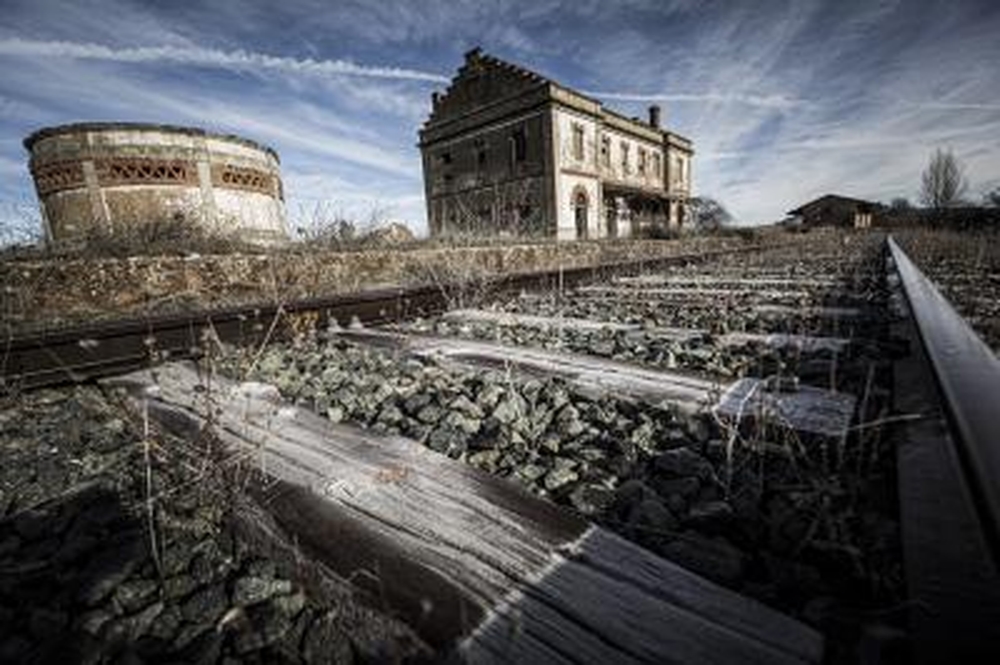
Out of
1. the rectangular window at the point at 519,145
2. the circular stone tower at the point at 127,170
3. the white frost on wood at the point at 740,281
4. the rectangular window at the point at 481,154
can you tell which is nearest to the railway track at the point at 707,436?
the white frost on wood at the point at 740,281

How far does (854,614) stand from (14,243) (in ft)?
25.5

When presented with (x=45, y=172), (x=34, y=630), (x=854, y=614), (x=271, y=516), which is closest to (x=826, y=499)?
(x=854, y=614)

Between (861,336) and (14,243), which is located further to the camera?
(14,243)

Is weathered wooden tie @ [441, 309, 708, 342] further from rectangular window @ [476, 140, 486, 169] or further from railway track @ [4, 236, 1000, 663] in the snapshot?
rectangular window @ [476, 140, 486, 169]

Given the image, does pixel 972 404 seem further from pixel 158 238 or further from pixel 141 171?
pixel 141 171

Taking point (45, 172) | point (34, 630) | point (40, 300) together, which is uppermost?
point (45, 172)

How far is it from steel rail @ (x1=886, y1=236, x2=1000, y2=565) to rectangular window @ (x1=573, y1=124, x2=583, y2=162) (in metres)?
24.2

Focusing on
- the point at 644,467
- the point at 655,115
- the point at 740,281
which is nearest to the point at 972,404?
the point at 644,467

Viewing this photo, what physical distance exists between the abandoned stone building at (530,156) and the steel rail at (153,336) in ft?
55.5

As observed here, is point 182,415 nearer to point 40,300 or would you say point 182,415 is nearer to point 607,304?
point 40,300

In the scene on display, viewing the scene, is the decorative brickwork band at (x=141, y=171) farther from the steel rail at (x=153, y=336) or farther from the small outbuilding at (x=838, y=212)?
the small outbuilding at (x=838, y=212)

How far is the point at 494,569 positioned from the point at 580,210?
26.1 m

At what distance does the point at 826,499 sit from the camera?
1.18 metres

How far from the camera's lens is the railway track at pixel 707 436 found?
0.93 meters
